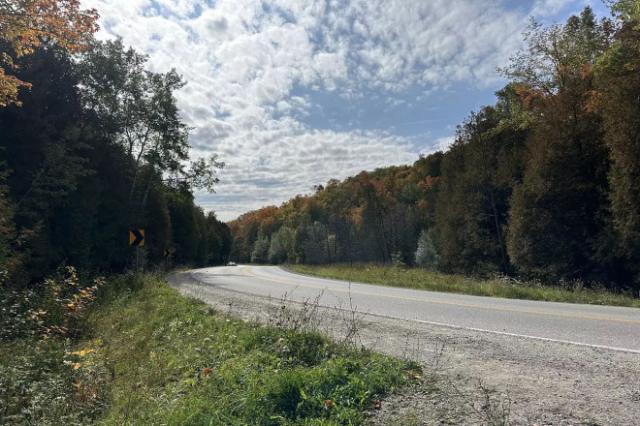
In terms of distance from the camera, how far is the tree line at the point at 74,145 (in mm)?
8250

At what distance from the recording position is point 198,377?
540cm

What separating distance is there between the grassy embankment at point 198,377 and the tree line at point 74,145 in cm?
331

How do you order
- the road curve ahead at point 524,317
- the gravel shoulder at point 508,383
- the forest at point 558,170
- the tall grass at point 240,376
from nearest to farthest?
the gravel shoulder at point 508,383
the tall grass at point 240,376
the road curve ahead at point 524,317
the forest at point 558,170

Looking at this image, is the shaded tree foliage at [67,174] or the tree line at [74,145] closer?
the tree line at [74,145]

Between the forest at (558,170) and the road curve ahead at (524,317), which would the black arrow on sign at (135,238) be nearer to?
the road curve ahead at (524,317)

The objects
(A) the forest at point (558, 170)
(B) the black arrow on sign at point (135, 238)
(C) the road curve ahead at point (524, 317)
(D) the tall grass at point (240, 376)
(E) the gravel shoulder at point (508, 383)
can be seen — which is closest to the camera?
(E) the gravel shoulder at point (508, 383)

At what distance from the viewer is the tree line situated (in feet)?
27.1

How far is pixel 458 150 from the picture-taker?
3331 cm

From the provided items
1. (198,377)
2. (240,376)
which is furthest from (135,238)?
(240,376)

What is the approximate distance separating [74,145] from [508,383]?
66.7 feet

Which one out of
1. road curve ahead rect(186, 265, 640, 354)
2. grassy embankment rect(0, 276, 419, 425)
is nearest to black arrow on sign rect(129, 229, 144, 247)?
grassy embankment rect(0, 276, 419, 425)

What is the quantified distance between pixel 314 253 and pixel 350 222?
1120 cm

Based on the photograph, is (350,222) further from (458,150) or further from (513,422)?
(513,422)

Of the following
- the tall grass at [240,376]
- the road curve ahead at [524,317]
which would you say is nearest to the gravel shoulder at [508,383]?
the tall grass at [240,376]
